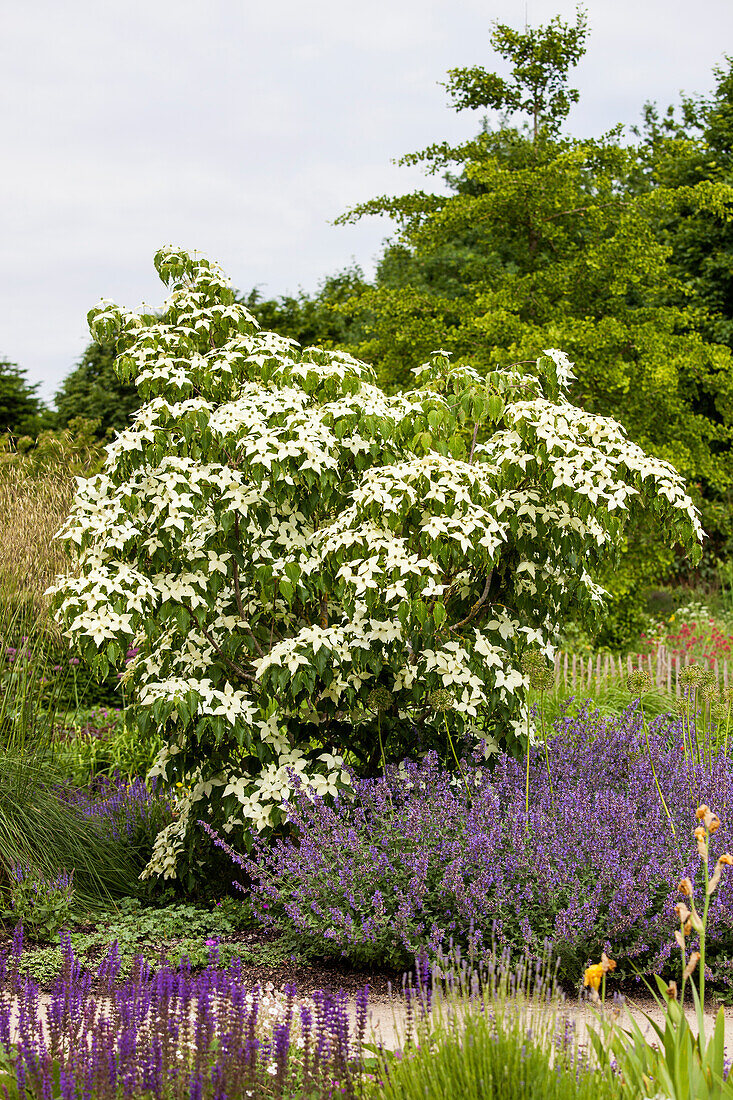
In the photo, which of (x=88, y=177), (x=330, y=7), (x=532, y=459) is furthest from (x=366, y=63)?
(x=532, y=459)

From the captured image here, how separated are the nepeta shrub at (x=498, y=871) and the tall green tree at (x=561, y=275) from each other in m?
6.42

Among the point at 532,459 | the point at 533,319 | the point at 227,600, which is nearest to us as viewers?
the point at 532,459

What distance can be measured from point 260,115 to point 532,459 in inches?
145

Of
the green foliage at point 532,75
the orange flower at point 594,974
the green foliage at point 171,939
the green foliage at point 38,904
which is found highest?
the green foliage at point 532,75

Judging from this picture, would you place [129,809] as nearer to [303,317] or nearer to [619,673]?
[619,673]

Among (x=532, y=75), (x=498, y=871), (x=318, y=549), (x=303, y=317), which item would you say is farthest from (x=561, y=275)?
(x=303, y=317)

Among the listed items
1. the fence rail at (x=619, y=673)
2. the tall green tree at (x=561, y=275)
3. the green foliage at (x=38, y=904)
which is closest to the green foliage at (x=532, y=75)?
the tall green tree at (x=561, y=275)

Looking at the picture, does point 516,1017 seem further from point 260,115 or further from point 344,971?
point 260,115

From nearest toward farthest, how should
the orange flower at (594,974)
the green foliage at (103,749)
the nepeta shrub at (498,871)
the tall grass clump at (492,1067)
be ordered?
the orange flower at (594,974), the tall grass clump at (492,1067), the nepeta shrub at (498,871), the green foliage at (103,749)

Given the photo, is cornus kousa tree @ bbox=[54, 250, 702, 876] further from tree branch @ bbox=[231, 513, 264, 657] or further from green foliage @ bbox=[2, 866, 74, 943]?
green foliage @ bbox=[2, 866, 74, 943]

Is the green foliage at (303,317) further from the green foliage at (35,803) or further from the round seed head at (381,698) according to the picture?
the round seed head at (381,698)

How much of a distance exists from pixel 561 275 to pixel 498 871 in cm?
885

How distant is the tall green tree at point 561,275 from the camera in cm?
1084

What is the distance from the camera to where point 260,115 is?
6.65 metres
